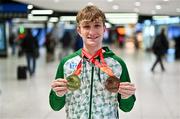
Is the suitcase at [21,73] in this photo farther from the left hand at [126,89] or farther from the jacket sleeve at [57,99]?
the left hand at [126,89]

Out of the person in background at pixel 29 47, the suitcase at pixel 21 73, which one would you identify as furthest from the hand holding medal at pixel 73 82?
the person in background at pixel 29 47

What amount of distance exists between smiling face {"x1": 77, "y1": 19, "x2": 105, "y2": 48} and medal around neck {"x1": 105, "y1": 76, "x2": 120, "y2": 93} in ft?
0.81

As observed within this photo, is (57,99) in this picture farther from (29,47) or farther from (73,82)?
(29,47)

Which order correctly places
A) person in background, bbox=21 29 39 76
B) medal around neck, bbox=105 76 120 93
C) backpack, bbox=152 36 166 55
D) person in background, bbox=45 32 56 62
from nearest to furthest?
medal around neck, bbox=105 76 120 93, person in background, bbox=21 29 39 76, backpack, bbox=152 36 166 55, person in background, bbox=45 32 56 62

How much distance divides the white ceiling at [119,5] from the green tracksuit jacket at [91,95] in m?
6.12

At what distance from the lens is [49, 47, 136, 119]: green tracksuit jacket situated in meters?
3.11

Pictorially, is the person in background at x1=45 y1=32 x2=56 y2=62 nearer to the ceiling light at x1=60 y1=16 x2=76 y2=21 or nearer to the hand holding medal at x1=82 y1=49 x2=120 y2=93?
the ceiling light at x1=60 y1=16 x2=76 y2=21

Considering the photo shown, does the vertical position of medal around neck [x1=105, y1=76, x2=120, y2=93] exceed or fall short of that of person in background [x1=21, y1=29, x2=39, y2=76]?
it exceeds it

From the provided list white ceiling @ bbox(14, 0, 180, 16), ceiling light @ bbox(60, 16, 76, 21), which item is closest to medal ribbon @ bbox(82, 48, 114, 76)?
white ceiling @ bbox(14, 0, 180, 16)

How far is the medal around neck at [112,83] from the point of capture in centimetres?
298

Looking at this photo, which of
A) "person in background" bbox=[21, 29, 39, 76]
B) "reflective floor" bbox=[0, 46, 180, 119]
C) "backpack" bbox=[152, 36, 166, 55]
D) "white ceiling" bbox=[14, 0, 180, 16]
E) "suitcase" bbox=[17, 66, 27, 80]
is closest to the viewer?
"white ceiling" bbox=[14, 0, 180, 16]

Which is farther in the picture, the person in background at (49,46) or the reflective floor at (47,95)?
the person in background at (49,46)

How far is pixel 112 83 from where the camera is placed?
9.78ft

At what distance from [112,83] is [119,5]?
721cm
